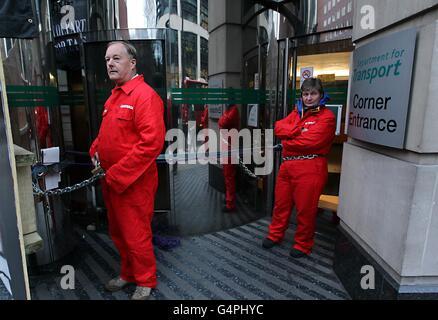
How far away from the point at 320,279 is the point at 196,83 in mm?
2286

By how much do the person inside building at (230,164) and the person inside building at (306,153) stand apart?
717 mm

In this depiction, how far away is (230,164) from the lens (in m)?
3.72

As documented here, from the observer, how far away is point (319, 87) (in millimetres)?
2807

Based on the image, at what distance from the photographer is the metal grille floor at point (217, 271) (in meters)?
2.46

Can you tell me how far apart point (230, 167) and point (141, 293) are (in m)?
1.83

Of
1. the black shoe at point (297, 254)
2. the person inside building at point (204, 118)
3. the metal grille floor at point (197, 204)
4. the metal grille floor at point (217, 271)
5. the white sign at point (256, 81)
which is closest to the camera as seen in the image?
A: the metal grille floor at point (217, 271)

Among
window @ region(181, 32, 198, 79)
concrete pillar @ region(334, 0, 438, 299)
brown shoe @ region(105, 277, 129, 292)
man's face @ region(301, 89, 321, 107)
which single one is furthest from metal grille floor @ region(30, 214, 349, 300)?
window @ region(181, 32, 198, 79)

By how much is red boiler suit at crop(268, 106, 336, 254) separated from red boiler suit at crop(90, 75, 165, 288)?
1.31 meters

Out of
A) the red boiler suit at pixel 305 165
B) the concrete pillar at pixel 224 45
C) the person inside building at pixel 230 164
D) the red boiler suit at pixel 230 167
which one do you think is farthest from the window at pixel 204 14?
the red boiler suit at pixel 305 165

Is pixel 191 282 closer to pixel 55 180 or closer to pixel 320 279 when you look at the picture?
pixel 320 279

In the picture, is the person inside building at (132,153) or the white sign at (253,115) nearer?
the person inside building at (132,153)

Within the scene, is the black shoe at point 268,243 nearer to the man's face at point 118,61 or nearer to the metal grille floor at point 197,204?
the metal grille floor at point 197,204

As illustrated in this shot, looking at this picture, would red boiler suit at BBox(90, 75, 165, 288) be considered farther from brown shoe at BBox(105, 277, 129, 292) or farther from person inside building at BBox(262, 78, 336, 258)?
person inside building at BBox(262, 78, 336, 258)

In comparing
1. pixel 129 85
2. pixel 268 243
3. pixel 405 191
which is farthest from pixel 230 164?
pixel 405 191
